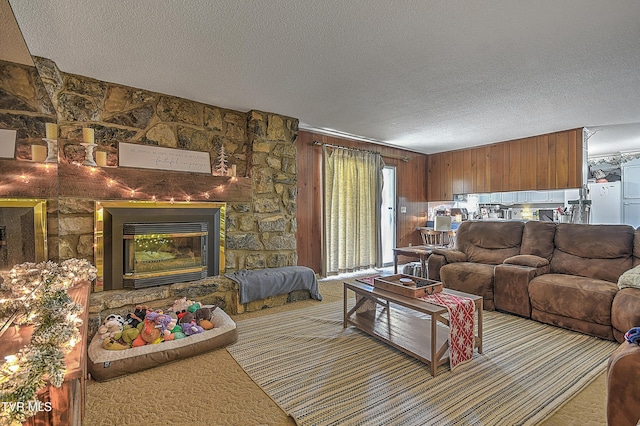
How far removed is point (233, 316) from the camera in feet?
10.4

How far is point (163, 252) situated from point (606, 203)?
7745 millimetres

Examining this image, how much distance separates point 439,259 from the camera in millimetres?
3822

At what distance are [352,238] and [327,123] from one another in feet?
6.39

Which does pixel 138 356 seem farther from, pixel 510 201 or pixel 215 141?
pixel 510 201

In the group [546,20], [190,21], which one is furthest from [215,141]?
[546,20]

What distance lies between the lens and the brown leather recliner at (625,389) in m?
1.22

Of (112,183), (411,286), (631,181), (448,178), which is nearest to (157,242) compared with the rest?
(112,183)

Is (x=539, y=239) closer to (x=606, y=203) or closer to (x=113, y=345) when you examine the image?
(x=606, y=203)

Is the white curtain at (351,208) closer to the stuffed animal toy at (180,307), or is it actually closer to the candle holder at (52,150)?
the stuffed animal toy at (180,307)

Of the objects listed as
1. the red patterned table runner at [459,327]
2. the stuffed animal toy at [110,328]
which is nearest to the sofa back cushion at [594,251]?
the red patterned table runner at [459,327]

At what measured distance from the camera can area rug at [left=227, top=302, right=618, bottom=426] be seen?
1.63 m

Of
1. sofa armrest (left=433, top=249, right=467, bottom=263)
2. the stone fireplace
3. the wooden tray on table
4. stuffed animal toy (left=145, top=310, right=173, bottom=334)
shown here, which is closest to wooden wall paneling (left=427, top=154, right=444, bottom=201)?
sofa armrest (left=433, top=249, right=467, bottom=263)

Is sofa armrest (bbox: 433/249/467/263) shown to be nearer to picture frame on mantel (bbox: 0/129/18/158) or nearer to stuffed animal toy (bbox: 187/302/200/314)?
stuffed animal toy (bbox: 187/302/200/314)

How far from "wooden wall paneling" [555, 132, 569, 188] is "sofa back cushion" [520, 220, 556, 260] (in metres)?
1.39
